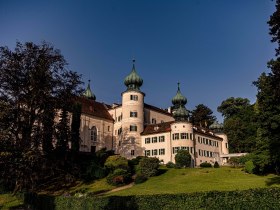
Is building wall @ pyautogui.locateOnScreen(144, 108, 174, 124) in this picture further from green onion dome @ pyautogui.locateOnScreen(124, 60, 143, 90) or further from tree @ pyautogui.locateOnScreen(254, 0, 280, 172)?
tree @ pyautogui.locateOnScreen(254, 0, 280, 172)

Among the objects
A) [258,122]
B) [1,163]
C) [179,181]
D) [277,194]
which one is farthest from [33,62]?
[258,122]

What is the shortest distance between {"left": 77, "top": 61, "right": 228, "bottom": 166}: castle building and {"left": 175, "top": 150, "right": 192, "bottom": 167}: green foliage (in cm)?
342

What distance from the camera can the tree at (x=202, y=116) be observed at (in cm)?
10038

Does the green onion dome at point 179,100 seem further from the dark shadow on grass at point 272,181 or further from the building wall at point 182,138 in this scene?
the dark shadow on grass at point 272,181

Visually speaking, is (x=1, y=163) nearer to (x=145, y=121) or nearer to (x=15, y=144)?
(x=15, y=144)

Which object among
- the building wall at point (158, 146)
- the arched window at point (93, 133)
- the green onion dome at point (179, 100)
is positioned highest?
the green onion dome at point (179, 100)

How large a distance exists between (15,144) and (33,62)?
6.98 metres

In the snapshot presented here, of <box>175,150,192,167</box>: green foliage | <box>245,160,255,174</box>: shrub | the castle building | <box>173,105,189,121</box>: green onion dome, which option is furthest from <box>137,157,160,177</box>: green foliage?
<box>173,105,189,121</box>: green onion dome

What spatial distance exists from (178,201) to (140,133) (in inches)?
1850

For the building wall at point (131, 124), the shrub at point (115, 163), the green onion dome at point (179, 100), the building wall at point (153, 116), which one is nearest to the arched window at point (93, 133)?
the building wall at point (131, 124)

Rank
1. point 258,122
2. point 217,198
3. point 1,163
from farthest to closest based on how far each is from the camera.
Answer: point 258,122
point 1,163
point 217,198

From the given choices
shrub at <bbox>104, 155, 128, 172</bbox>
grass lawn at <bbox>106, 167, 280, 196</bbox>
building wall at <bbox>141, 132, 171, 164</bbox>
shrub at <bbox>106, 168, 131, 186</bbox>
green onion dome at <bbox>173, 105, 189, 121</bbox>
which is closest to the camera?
grass lawn at <bbox>106, 167, 280, 196</bbox>

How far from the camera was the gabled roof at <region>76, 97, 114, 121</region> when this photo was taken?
69131 millimetres

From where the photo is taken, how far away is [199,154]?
64.8 meters
